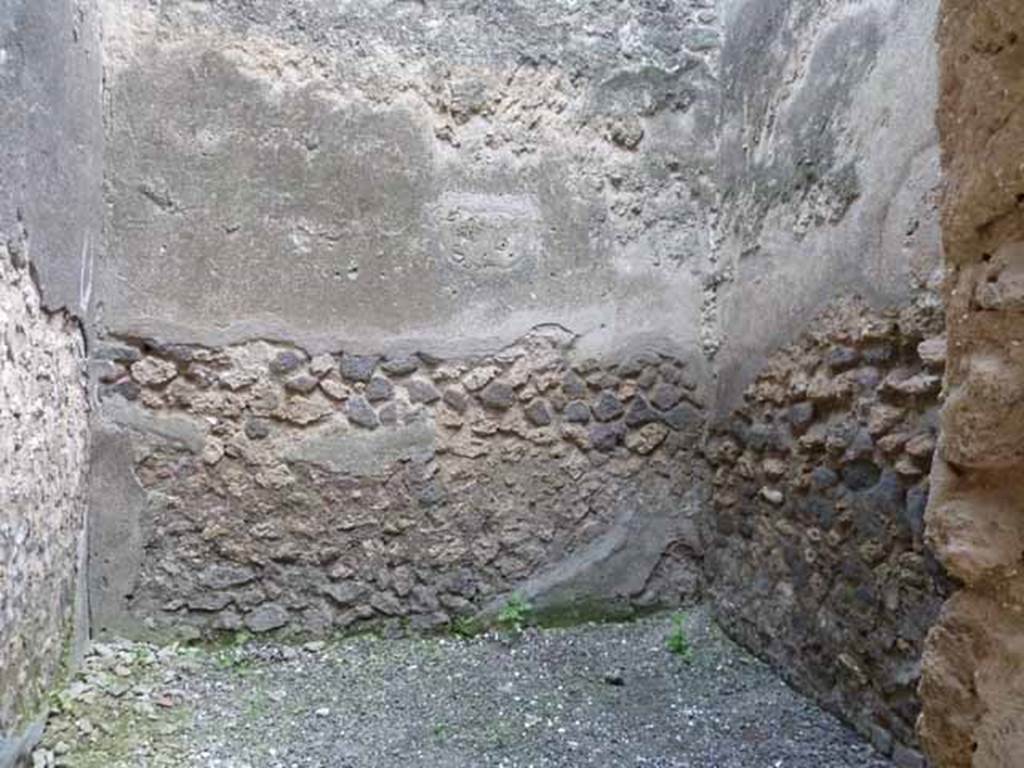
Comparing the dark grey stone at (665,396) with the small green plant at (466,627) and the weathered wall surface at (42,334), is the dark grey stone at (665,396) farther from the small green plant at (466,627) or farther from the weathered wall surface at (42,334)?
the weathered wall surface at (42,334)

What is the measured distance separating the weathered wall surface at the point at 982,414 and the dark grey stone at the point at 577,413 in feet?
6.65

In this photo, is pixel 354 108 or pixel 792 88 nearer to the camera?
pixel 792 88

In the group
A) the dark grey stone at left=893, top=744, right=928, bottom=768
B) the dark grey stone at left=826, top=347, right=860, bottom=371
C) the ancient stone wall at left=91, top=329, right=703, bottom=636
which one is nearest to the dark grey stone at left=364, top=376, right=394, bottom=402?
the ancient stone wall at left=91, top=329, right=703, bottom=636

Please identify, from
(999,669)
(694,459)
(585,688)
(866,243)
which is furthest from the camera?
(694,459)

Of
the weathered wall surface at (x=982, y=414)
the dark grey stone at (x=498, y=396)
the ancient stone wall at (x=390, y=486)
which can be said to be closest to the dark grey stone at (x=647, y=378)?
the ancient stone wall at (x=390, y=486)

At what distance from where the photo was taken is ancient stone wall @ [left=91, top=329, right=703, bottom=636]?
8.47 feet

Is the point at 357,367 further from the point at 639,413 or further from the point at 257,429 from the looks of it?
the point at 639,413

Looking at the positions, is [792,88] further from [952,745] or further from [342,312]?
[952,745]

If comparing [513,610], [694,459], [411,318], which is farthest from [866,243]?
[513,610]

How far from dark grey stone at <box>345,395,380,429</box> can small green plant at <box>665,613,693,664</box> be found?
3.92 feet

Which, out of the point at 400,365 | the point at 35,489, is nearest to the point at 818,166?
the point at 400,365

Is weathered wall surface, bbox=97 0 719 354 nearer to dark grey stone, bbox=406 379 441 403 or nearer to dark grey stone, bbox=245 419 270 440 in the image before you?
dark grey stone, bbox=406 379 441 403

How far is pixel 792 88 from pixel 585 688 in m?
1.90

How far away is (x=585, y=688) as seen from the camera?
2.41m
